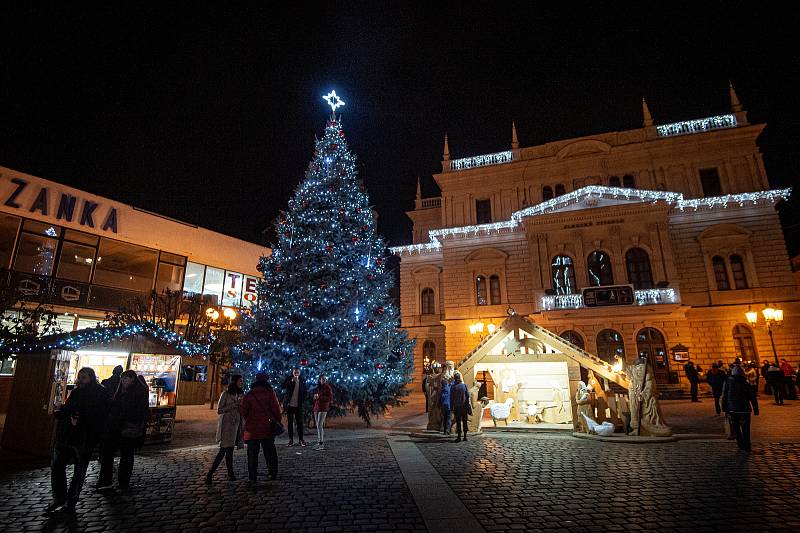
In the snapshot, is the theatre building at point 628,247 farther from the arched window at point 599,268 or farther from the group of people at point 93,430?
the group of people at point 93,430

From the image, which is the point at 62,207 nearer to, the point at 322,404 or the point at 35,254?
the point at 35,254

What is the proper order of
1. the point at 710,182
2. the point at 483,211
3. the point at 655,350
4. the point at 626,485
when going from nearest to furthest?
1. the point at 626,485
2. the point at 655,350
3. the point at 710,182
4. the point at 483,211

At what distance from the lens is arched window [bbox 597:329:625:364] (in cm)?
2455

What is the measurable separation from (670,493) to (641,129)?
2799 centimetres

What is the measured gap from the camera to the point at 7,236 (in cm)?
1873

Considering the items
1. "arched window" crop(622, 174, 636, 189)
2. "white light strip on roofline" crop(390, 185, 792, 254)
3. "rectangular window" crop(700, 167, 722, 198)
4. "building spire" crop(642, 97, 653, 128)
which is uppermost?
"building spire" crop(642, 97, 653, 128)

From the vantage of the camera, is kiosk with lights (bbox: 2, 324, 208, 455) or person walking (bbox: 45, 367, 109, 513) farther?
kiosk with lights (bbox: 2, 324, 208, 455)

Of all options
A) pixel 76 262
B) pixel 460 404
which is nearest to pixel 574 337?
pixel 460 404

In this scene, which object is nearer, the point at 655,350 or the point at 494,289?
the point at 655,350

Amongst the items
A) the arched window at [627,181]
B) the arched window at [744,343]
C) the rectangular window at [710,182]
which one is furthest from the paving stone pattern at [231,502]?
the rectangular window at [710,182]

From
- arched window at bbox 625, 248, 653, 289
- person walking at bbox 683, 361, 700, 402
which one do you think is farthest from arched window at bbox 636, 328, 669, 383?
person walking at bbox 683, 361, 700, 402

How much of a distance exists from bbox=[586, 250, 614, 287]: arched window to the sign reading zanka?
27868mm

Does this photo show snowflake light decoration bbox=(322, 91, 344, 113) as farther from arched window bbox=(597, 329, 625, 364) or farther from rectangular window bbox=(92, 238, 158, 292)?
arched window bbox=(597, 329, 625, 364)

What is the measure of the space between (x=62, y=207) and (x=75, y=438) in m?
19.9
